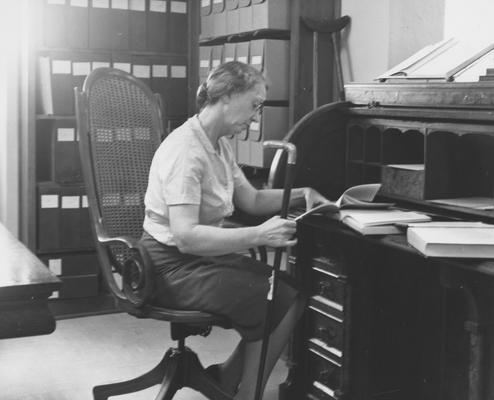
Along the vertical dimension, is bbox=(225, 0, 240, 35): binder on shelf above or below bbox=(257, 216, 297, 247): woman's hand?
above

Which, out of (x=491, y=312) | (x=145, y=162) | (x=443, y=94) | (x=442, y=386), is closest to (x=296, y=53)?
(x=145, y=162)

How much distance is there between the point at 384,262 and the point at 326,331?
1.03ft

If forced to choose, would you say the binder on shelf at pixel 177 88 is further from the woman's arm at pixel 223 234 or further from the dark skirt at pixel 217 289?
the woman's arm at pixel 223 234

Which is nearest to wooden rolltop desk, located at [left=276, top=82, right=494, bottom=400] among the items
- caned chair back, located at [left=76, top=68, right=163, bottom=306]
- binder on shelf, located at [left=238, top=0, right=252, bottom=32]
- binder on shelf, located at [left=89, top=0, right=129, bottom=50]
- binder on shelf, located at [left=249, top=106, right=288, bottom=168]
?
caned chair back, located at [left=76, top=68, right=163, bottom=306]

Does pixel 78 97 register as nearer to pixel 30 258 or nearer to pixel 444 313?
pixel 30 258

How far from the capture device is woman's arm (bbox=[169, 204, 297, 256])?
7.70 ft

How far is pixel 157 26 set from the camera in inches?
181

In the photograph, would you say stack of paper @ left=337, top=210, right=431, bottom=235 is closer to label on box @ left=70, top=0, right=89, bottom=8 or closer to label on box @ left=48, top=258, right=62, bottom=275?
label on box @ left=48, top=258, right=62, bottom=275

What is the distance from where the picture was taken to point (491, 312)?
2.08 meters

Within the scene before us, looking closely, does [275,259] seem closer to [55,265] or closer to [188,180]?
[188,180]

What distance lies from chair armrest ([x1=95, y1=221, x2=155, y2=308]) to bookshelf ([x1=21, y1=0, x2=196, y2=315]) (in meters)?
1.72

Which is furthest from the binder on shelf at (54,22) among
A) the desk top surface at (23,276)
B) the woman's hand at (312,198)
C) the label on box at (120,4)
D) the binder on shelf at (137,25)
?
the desk top surface at (23,276)

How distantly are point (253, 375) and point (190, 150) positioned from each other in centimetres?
75

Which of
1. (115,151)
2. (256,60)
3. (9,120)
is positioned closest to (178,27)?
(256,60)
